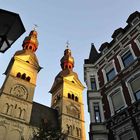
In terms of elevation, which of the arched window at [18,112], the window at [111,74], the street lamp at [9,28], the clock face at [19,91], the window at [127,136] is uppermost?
the clock face at [19,91]

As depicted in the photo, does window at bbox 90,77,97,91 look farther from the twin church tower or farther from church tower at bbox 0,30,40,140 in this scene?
church tower at bbox 0,30,40,140

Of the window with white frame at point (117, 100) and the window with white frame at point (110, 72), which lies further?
the window with white frame at point (110, 72)

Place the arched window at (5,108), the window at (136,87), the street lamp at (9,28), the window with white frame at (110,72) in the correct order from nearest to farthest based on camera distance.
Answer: the street lamp at (9,28) → the window at (136,87) → the window with white frame at (110,72) → the arched window at (5,108)

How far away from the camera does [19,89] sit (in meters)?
46.1

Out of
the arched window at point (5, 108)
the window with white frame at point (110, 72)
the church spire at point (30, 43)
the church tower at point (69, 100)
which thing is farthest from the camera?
the church spire at point (30, 43)

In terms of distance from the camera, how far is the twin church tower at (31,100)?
130ft

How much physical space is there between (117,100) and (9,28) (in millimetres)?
11688

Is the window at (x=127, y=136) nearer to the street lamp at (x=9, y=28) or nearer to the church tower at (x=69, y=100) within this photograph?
the street lamp at (x=9, y=28)

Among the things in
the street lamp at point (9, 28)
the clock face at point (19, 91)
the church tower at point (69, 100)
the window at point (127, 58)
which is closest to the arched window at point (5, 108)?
the clock face at point (19, 91)

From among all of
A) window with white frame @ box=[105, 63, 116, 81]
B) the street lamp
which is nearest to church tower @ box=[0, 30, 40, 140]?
window with white frame @ box=[105, 63, 116, 81]

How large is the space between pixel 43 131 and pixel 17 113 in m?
20.7

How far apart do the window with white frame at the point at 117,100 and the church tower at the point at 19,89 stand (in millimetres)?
27784

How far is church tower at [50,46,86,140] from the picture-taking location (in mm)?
48059

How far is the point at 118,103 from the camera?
14.2 m
